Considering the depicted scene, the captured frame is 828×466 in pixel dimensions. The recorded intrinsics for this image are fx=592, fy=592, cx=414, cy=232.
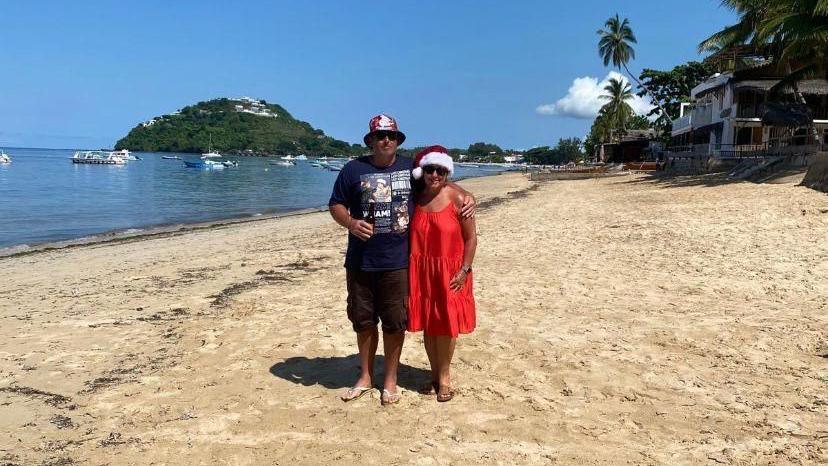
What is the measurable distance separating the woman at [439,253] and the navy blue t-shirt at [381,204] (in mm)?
80

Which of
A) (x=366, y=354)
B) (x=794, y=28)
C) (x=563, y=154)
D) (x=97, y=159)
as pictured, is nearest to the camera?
(x=366, y=354)

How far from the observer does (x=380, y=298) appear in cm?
378

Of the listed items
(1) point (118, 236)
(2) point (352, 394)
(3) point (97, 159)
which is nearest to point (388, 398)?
(2) point (352, 394)

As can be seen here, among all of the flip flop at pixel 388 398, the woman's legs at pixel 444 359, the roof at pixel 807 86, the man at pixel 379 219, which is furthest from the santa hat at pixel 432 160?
the roof at pixel 807 86

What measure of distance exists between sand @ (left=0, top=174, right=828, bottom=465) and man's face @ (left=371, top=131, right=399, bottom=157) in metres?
1.65

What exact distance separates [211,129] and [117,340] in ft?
665

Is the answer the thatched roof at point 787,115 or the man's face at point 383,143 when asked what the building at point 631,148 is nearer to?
the thatched roof at point 787,115

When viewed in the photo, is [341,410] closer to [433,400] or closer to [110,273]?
[433,400]

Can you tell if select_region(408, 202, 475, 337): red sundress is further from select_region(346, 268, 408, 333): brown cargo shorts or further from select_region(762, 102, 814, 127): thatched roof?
select_region(762, 102, 814, 127): thatched roof

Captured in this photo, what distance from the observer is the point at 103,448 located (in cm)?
332

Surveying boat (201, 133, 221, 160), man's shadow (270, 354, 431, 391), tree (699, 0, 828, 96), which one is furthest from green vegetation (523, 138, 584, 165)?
man's shadow (270, 354, 431, 391)

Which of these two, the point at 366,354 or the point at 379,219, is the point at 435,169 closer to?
the point at 379,219

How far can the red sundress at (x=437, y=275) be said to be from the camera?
3646 mm

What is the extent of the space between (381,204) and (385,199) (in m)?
0.04
